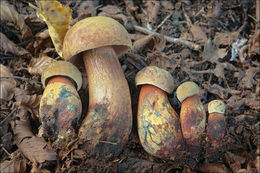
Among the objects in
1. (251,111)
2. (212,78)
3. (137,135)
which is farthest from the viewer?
(212,78)

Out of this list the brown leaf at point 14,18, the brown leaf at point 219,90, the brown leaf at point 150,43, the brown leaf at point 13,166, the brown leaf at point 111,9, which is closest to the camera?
the brown leaf at point 13,166

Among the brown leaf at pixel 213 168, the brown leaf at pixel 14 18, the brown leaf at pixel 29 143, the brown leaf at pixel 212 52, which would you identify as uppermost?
the brown leaf at pixel 14 18

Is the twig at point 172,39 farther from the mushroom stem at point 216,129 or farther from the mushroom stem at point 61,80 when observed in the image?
the mushroom stem at point 61,80

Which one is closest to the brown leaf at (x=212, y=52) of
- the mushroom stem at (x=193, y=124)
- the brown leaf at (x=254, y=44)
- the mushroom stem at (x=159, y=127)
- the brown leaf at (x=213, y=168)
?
the brown leaf at (x=254, y=44)

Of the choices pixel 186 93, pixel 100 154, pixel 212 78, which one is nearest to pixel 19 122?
pixel 100 154

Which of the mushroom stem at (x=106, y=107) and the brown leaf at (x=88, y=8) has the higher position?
the brown leaf at (x=88, y=8)

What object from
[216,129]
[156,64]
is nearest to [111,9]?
[156,64]

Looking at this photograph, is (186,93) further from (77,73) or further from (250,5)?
(250,5)

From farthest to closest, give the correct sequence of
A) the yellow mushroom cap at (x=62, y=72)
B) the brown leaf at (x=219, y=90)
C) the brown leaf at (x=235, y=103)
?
1. the brown leaf at (x=219, y=90)
2. the brown leaf at (x=235, y=103)
3. the yellow mushroom cap at (x=62, y=72)
